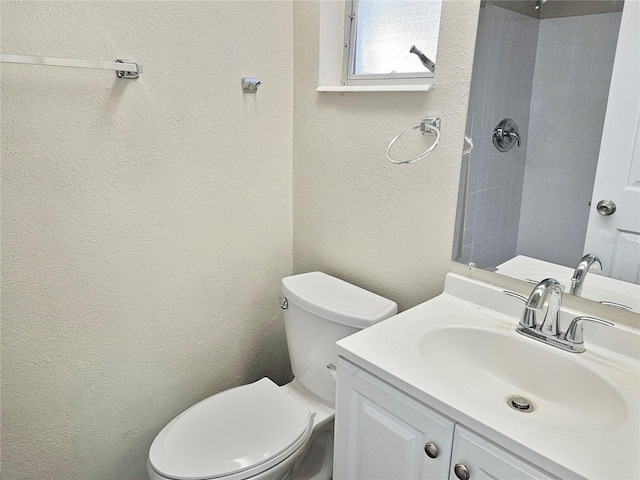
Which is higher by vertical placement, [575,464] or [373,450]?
[575,464]

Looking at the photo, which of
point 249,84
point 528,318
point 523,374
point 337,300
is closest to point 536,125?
point 528,318

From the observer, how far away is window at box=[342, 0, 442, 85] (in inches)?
58.1

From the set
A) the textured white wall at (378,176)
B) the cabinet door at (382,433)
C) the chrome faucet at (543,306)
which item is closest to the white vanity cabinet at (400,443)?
the cabinet door at (382,433)

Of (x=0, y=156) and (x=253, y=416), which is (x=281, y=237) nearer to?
(x=253, y=416)

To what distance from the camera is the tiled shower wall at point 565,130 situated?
1.06 meters

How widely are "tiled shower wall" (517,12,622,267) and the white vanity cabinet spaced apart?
0.54 metres

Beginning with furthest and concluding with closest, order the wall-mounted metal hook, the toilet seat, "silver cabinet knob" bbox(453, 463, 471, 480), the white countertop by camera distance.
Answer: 1. the wall-mounted metal hook
2. the toilet seat
3. "silver cabinet knob" bbox(453, 463, 471, 480)
4. the white countertop

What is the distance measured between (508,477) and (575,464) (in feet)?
0.41

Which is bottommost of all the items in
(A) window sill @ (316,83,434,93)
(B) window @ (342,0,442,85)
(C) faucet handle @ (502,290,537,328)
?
(C) faucet handle @ (502,290,537,328)

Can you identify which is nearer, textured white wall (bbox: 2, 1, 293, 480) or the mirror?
the mirror

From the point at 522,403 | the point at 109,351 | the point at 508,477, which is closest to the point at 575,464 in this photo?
the point at 508,477

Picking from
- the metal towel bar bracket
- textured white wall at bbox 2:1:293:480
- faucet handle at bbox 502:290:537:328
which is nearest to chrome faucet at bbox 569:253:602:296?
faucet handle at bbox 502:290:537:328

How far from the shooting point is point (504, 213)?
50.5 inches

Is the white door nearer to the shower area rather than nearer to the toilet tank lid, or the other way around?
the shower area
